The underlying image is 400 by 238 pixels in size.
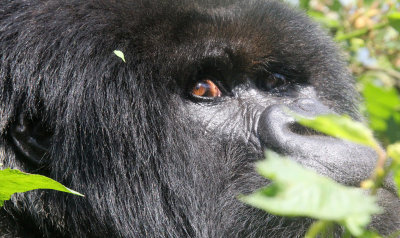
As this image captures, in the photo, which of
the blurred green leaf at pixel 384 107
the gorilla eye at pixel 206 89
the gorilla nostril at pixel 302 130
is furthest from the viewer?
the gorilla eye at pixel 206 89

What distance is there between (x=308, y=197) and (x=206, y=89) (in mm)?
1681

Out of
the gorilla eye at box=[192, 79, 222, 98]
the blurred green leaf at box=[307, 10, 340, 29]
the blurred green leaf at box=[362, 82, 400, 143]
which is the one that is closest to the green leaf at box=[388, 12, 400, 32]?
the gorilla eye at box=[192, 79, 222, 98]

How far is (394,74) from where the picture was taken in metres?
4.18

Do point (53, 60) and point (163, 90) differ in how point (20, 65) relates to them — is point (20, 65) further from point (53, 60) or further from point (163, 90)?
point (163, 90)

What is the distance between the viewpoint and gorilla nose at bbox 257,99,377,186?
2.08 metres

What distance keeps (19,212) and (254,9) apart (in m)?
1.42

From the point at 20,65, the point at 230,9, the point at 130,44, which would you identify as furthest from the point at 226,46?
the point at 20,65

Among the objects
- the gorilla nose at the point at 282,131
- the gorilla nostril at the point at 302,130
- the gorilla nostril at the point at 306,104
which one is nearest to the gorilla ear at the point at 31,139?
the gorilla nose at the point at 282,131

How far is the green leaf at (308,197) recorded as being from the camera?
0.78 m

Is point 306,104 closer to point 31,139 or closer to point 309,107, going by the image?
point 309,107

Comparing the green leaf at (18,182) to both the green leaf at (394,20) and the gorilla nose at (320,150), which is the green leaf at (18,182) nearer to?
the gorilla nose at (320,150)

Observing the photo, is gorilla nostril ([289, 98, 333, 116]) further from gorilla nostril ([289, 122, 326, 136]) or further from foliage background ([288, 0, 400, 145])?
foliage background ([288, 0, 400, 145])

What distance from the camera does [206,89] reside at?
2.47 metres

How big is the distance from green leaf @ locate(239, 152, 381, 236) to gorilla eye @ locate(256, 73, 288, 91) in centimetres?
183
